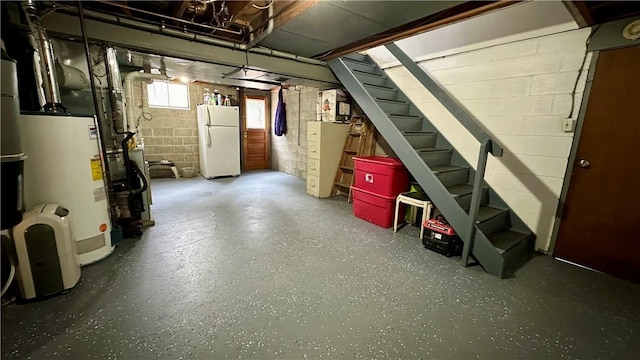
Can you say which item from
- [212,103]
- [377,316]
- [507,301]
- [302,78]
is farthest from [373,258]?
[212,103]

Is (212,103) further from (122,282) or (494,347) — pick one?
(494,347)

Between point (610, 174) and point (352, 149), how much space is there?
3.02m

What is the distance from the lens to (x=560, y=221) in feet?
8.20

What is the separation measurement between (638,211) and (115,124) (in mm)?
5063

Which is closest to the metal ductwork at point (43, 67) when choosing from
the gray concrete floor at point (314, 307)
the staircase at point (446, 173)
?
→ the gray concrete floor at point (314, 307)

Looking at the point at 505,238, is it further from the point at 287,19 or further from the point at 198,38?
the point at 198,38

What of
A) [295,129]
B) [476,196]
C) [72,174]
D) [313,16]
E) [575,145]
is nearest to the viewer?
[72,174]

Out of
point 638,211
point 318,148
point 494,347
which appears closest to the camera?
point 494,347

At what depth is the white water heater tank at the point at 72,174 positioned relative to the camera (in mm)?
1799

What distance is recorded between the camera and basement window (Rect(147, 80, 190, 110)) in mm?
5590

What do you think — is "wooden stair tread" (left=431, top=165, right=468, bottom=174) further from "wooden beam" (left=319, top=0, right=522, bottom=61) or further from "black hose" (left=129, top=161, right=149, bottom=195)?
"black hose" (left=129, top=161, right=149, bottom=195)

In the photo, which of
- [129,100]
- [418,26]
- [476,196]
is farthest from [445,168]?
[129,100]

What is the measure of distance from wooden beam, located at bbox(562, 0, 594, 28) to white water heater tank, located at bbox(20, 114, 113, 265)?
393 centimetres

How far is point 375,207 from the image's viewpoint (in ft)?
10.9
